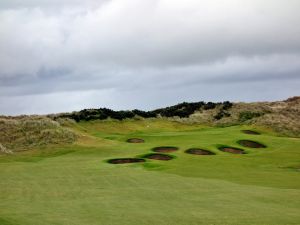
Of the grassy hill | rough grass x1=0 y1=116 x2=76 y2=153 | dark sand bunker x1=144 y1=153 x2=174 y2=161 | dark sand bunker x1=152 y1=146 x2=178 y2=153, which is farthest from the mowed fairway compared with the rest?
the grassy hill

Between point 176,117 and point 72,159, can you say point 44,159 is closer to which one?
point 72,159

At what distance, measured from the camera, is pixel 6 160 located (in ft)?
144

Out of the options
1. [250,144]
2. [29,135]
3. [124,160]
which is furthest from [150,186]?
[29,135]

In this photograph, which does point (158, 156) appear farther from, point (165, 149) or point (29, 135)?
point (29, 135)

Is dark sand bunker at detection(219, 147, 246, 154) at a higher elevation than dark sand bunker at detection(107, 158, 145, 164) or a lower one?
higher

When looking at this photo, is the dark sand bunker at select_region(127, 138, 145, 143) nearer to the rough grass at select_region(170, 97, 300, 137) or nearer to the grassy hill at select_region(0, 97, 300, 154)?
the grassy hill at select_region(0, 97, 300, 154)

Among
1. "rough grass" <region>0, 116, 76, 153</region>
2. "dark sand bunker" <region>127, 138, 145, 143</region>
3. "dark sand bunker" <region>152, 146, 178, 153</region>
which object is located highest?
"rough grass" <region>0, 116, 76, 153</region>

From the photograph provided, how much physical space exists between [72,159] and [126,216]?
2507 cm

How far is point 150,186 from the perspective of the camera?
89.0ft

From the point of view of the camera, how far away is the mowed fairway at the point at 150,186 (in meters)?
18.5

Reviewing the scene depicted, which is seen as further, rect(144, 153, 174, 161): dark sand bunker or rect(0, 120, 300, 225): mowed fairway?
rect(144, 153, 174, 161): dark sand bunker

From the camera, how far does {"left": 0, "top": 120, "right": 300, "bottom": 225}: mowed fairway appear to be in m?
18.5

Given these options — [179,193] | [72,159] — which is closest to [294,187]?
[179,193]

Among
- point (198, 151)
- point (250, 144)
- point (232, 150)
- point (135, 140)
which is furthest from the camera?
point (135, 140)
